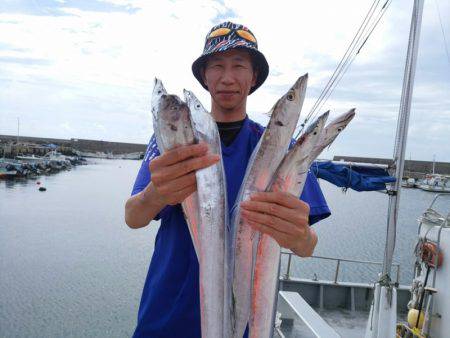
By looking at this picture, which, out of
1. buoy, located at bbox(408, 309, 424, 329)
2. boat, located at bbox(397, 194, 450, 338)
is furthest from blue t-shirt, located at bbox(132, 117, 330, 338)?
buoy, located at bbox(408, 309, 424, 329)

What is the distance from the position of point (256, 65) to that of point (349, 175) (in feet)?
15.5

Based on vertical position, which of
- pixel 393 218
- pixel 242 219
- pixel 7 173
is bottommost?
pixel 7 173

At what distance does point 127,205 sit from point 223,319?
775 millimetres

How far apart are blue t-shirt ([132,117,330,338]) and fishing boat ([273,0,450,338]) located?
3818 millimetres

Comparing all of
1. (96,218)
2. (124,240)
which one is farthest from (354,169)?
(96,218)

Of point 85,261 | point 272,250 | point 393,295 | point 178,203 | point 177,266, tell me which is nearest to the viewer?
point 272,250

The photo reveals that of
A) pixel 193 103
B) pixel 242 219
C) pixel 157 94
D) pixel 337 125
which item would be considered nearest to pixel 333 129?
pixel 337 125

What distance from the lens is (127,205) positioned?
80.4 inches

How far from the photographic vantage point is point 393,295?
5781 mm

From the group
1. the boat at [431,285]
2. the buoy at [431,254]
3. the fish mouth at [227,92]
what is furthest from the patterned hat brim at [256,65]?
the buoy at [431,254]

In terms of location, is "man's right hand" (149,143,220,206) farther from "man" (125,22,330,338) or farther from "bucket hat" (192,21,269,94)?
A: "bucket hat" (192,21,269,94)

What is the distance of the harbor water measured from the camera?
16094mm

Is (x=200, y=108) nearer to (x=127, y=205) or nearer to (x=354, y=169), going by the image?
(x=127, y=205)

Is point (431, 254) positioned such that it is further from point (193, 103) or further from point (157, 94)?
point (157, 94)
